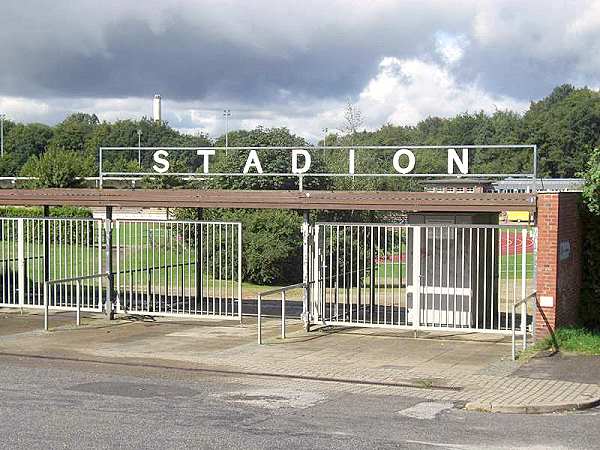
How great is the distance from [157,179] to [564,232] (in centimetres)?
1912

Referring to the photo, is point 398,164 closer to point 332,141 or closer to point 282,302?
point 282,302

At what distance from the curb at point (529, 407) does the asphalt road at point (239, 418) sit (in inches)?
6.7

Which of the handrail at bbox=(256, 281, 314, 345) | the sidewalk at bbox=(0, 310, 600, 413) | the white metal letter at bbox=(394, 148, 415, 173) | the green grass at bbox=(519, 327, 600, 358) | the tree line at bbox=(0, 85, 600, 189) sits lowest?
the sidewalk at bbox=(0, 310, 600, 413)

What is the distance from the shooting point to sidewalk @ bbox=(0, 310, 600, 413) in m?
12.2

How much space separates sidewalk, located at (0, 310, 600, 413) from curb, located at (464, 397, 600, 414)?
1 cm

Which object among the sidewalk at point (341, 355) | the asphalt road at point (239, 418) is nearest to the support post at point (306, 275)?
the sidewalk at point (341, 355)

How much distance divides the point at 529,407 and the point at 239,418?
342cm

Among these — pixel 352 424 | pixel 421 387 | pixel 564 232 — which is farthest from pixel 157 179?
pixel 352 424

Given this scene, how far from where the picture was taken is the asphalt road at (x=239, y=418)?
367 inches

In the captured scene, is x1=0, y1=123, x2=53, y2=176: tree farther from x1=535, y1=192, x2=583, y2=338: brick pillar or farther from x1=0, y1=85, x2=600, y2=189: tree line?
x1=535, y1=192, x2=583, y2=338: brick pillar

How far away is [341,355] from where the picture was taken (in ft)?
50.0

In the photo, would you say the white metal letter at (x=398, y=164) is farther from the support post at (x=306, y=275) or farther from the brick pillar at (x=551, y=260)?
the brick pillar at (x=551, y=260)

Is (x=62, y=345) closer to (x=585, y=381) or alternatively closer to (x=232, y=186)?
(x=585, y=381)

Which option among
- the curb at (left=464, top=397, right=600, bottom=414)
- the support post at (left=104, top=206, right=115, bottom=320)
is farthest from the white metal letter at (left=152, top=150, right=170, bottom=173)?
the curb at (left=464, top=397, right=600, bottom=414)
